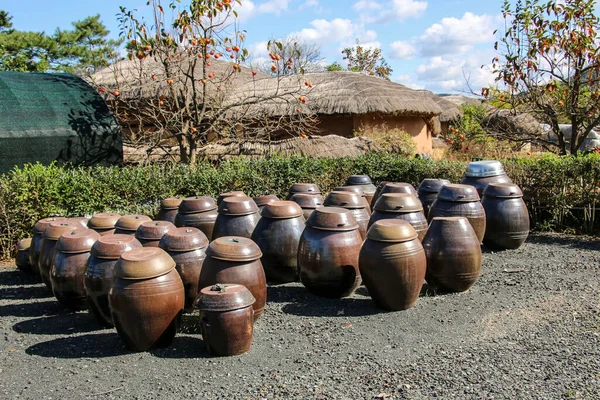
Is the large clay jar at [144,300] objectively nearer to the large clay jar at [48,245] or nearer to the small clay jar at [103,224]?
the large clay jar at [48,245]

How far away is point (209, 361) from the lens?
152 inches

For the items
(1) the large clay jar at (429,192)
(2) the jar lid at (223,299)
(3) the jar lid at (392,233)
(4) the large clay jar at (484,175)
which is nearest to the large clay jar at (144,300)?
(2) the jar lid at (223,299)

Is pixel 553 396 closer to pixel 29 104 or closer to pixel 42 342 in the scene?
pixel 42 342

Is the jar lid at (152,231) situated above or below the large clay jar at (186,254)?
above

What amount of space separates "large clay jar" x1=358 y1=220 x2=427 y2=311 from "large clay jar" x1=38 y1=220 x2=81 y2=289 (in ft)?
9.29

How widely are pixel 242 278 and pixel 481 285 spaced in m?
2.74

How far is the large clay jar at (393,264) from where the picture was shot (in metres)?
4.70

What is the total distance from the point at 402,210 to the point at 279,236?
133 centimetres

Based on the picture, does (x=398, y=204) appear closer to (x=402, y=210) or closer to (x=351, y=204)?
(x=402, y=210)

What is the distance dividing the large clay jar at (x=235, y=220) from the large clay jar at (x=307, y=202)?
761mm

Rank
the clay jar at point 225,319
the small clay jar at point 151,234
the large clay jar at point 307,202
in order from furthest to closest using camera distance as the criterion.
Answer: the large clay jar at point 307,202, the small clay jar at point 151,234, the clay jar at point 225,319

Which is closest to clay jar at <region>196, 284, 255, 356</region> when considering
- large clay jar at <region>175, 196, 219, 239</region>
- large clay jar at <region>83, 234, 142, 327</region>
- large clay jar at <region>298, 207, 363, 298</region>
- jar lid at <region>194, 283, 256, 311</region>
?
jar lid at <region>194, 283, 256, 311</region>

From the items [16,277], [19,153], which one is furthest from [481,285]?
[19,153]

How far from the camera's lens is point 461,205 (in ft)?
21.5
